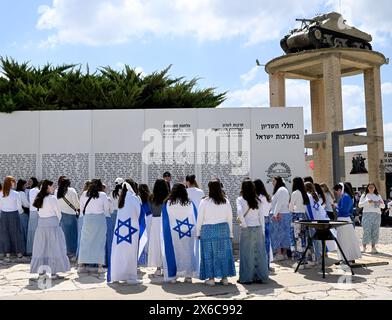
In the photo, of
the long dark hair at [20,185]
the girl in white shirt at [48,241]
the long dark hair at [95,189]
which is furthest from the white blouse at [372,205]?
the long dark hair at [20,185]

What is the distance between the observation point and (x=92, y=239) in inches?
312

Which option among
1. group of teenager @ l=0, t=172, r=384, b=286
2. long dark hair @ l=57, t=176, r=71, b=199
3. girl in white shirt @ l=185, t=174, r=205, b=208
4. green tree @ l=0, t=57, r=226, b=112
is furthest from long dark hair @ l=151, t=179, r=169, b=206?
green tree @ l=0, t=57, r=226, b=112

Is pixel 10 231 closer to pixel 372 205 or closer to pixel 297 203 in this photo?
pixel 297 203

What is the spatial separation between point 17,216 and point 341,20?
20338 mm

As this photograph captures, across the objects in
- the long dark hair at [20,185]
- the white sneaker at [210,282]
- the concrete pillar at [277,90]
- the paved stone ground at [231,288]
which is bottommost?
the paved stone ground at [231,288]

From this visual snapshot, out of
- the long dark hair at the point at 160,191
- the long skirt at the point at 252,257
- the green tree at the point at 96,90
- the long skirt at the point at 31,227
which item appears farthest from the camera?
the green tree at the point at 96,90

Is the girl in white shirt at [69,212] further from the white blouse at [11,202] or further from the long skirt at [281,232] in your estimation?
the long skirt at [281,232]

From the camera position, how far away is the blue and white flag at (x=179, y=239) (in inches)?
277

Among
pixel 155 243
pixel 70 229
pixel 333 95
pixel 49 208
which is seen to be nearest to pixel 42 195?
pixel 49 208

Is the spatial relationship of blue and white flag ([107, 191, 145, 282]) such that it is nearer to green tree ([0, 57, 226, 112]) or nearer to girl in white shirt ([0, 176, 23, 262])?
girl in white shirt ([0, 176, 23, 262])

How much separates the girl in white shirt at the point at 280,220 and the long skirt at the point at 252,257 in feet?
6.85

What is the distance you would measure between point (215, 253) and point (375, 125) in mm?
20081

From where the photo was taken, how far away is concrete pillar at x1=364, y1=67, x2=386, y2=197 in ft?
79.2

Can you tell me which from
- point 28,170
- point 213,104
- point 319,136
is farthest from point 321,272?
point 319,136
